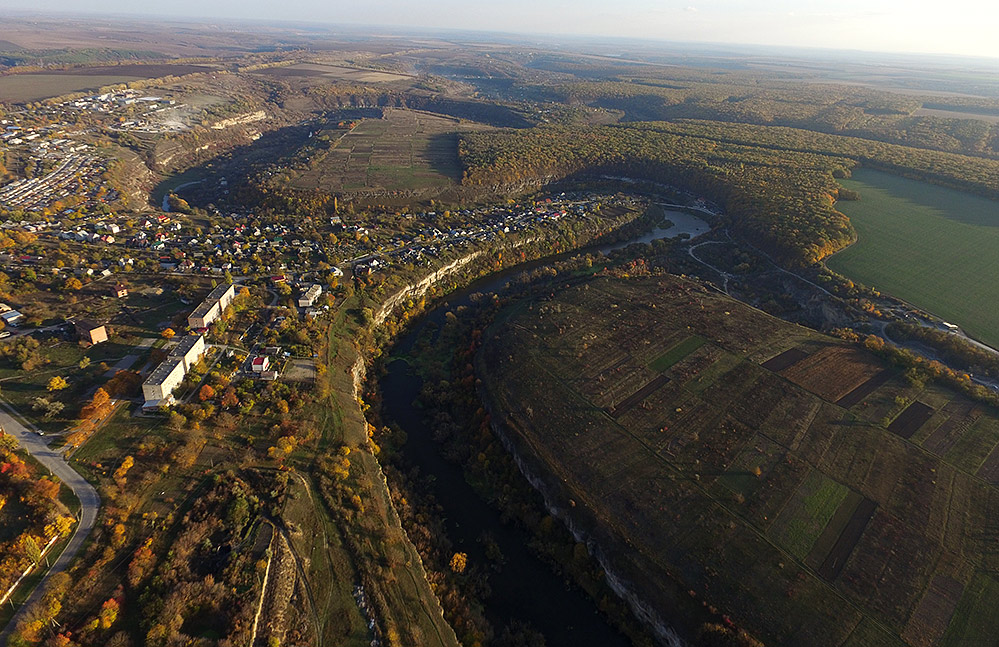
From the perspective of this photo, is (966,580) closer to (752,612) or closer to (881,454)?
(881,454)

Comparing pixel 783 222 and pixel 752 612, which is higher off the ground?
pixel 783 222

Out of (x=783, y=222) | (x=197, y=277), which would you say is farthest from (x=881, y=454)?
(x=197, y=277)

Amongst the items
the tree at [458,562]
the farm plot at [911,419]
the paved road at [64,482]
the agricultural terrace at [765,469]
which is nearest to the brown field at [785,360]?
the agricultural terrace at [765,469]

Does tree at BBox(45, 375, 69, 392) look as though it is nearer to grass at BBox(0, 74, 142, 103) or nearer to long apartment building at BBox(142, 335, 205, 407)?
long apartment building at BBox(142, 335, 205, 407)

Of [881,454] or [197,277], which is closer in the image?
[881,454]

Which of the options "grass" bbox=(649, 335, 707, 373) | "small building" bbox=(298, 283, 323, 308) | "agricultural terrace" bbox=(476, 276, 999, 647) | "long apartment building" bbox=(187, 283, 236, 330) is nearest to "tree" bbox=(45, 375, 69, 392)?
"long apartment building" bbox=(187, 283, 236, 330)

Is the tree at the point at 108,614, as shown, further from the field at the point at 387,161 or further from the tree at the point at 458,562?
the field at the point at 387,161
